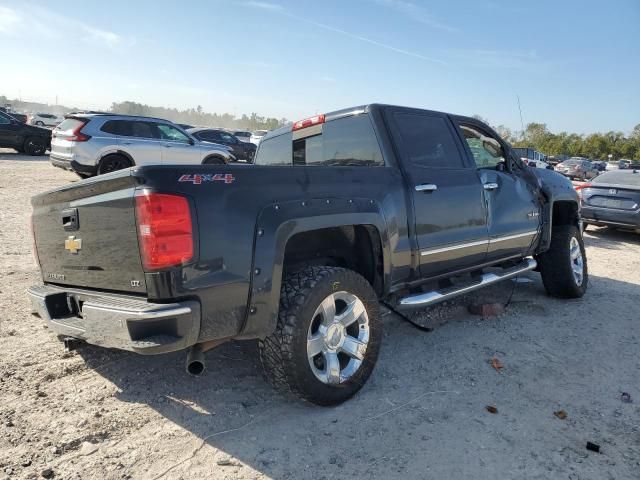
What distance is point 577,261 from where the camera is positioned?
5.63m

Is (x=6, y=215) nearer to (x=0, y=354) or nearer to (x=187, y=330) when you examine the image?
(x=0, y=354)

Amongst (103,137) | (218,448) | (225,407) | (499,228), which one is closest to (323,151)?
(499,228)

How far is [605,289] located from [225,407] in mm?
5162

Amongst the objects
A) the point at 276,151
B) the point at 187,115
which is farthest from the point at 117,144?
the point at 187,115

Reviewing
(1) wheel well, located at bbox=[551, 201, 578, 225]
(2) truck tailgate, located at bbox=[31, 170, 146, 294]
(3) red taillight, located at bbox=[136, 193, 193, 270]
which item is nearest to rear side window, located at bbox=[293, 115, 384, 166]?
(3) red taillight, located at bbox=[136, 193, 193, 270]

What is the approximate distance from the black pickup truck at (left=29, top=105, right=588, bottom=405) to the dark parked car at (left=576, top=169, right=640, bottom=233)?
259 inches

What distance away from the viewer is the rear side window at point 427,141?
151 inches

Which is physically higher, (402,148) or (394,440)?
(402,148)

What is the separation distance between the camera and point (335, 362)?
9.87 feet

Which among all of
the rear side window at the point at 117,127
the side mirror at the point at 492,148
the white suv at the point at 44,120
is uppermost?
the white suv at the point at 44,120

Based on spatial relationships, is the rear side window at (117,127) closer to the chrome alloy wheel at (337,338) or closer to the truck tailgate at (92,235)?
the truck tailgate at (92,235)

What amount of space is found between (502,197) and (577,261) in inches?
71.5

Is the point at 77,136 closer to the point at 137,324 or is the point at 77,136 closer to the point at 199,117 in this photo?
the point at 137,324

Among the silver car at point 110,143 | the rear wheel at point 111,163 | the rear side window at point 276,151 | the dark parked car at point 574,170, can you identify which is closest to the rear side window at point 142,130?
the silver car at point 110,143
